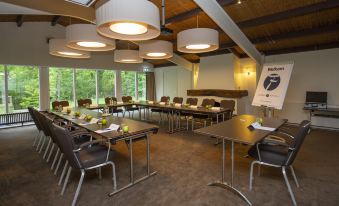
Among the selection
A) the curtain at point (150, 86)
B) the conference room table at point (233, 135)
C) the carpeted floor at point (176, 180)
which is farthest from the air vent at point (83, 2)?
the curtain at point (150, 86)

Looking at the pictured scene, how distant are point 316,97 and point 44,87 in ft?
32.3

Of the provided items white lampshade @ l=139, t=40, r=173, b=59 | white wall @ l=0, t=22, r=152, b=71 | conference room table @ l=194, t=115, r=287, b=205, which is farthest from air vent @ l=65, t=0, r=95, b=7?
white wall @ l=0, t=22, r=152, b=71

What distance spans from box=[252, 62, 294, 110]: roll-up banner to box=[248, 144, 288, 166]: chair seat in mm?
2812

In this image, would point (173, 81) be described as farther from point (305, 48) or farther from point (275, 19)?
point (275, 19)

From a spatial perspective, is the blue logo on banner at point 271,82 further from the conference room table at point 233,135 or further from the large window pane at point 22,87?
the large window pane at point 22,87

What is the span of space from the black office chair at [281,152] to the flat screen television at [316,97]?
4681 millimetres

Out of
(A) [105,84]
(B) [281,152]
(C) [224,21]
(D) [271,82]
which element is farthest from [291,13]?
(A) [105,84]

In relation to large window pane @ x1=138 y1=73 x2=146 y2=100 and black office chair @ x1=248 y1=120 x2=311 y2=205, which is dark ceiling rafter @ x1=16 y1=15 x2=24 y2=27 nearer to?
large window pane @ x1=138 y1=73 x2=146 y2=100

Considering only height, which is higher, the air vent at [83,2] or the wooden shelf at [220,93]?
the air vent at [83,2]

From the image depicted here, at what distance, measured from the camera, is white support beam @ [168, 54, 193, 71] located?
912 cm

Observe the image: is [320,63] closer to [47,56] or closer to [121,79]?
[121,79]

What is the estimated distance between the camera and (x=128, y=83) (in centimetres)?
1093

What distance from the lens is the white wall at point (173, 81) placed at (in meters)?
10.5

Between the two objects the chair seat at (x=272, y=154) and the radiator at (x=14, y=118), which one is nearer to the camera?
the chair seat at (x=272, y=154)
